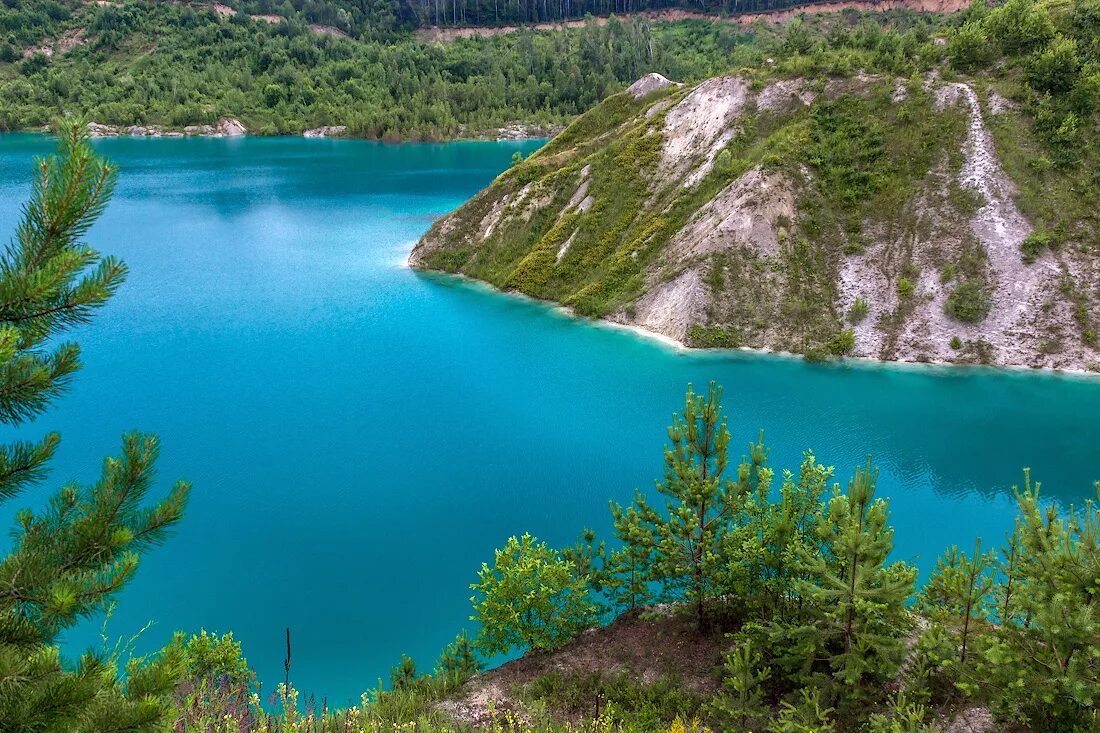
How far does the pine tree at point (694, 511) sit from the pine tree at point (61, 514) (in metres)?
14.4

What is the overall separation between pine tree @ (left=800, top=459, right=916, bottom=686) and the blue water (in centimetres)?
459

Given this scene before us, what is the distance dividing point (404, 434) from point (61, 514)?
1219 inches

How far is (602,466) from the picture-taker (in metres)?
34.8

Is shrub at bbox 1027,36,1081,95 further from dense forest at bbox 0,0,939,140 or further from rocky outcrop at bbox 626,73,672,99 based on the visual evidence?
dense forest at bbox 0,0,939,140

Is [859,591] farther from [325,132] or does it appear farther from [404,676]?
[325,132]

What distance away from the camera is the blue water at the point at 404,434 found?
26.5 meters

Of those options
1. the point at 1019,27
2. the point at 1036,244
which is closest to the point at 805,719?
the point at 1036,244

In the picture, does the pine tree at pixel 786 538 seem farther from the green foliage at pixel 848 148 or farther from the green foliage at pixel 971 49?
the green foliage at pixel 971 49

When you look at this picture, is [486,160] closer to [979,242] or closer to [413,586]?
[979,242]

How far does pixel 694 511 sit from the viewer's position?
68.0 feet

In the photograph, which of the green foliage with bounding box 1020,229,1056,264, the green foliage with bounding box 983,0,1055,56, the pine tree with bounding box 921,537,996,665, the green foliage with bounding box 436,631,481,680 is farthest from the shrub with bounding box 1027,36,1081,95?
the green foliage with bounding box 436,631,481,680

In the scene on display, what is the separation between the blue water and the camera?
26547 millimetres

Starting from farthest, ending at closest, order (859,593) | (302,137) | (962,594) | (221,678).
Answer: (302,137) < (221,678) < (962,594) < (859,593)

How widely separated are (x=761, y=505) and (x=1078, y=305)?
38769 millimetres
